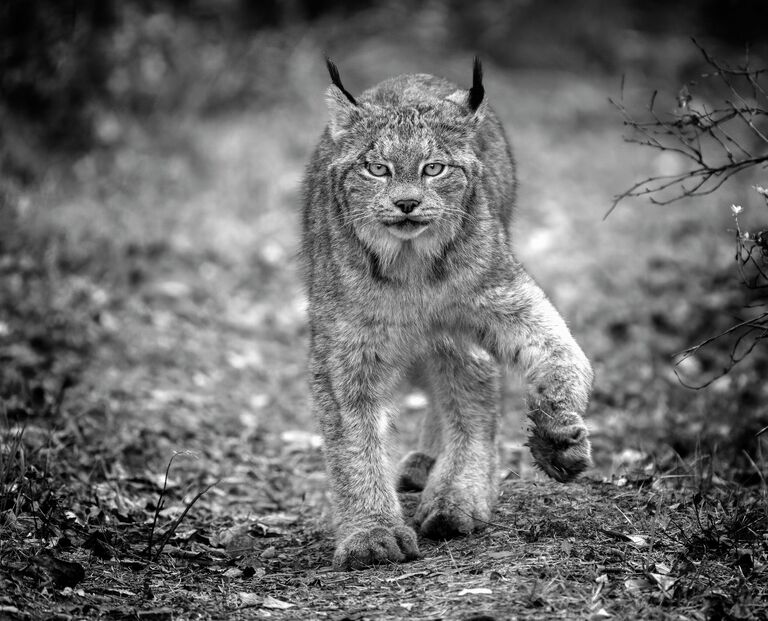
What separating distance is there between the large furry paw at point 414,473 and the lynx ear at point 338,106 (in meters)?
1.95

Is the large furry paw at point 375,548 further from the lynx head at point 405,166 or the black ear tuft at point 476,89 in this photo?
the black ear tuft at point 476,89

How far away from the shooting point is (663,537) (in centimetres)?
443

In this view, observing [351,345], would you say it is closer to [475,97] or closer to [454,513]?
[454,513]

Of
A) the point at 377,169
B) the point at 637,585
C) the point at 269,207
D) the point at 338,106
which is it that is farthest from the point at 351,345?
the point at 269,207

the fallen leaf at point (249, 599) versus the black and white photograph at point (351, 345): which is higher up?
the black and white photograph at point (351, 345)

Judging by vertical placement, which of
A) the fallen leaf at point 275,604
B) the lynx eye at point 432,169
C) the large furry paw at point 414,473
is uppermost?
the lynx eye at point 432,169

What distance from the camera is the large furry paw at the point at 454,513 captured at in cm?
489

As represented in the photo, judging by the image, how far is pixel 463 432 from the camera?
5340mm

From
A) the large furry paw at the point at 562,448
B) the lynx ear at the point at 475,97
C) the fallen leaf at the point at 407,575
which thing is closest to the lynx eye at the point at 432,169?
the lynx ear at the point at 475,97

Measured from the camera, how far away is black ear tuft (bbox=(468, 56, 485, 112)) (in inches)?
194

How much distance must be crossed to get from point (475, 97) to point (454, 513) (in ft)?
7.01

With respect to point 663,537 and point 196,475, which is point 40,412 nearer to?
point 196,475

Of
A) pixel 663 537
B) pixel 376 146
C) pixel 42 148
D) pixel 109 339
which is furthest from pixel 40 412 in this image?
pixel 42 148

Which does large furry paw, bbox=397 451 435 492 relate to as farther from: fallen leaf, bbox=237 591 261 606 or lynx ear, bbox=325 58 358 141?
lynx ear, bbox=325 58 358 141
